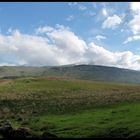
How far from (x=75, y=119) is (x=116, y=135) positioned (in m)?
11.0

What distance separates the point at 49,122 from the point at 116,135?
1146 centimetres

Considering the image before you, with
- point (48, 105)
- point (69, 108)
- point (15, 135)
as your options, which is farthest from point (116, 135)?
point (48, 105)

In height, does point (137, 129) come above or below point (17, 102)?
below

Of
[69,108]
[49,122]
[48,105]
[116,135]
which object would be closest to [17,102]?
[48,105]

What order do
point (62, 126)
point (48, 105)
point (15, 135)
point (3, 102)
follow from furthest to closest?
1. point (3, 102)
2. point (48, 105)
3. point (62, 126)
4. point (15, 135)

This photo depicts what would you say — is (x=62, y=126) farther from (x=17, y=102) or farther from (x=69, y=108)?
(x=17, y=102)

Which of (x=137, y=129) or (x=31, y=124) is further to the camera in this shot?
(x=31, y=124)

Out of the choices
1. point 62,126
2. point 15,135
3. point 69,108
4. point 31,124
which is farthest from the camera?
point 69,108

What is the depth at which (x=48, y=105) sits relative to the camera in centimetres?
4728

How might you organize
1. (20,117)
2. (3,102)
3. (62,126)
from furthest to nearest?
(3,102)
(20,117)
(62,126)

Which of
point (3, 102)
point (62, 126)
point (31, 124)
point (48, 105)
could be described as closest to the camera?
point (62, 126)

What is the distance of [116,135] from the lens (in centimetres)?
2317

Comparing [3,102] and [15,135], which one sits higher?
[3,102]

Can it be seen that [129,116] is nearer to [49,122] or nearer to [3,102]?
[49,122]
